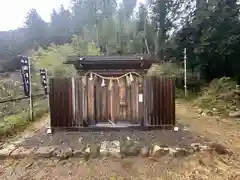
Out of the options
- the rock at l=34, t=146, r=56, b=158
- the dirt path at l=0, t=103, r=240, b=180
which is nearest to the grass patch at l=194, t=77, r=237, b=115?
the dirt path at l=0, t=103, r=240, b=180

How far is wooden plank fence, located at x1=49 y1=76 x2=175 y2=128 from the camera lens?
6277 mm

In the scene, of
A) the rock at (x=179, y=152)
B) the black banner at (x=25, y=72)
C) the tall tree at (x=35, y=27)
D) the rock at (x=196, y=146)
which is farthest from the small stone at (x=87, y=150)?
the tall tree at (x=35, y=27)

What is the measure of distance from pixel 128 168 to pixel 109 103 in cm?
240

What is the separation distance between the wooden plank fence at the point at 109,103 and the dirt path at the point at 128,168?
→ 63.9 inches

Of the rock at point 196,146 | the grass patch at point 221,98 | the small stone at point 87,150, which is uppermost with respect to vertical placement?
the grass patch at point 221,98

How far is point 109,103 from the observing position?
651 cm

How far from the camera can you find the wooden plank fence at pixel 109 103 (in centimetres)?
Answer: 628

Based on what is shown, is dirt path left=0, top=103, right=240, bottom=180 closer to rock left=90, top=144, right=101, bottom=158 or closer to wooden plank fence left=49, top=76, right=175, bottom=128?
rock left=90, top=144, right=101, bottom=158

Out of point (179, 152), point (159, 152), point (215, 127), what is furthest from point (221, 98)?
point (159, 152)

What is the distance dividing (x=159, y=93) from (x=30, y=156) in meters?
3.65

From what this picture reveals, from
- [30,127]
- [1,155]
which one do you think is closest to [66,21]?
[30,127]

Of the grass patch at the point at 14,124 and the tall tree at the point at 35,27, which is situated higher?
the tall tree at the point at 35,27

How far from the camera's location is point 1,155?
5086mm

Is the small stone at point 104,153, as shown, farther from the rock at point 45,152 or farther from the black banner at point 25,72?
the black banner at point 25,72
